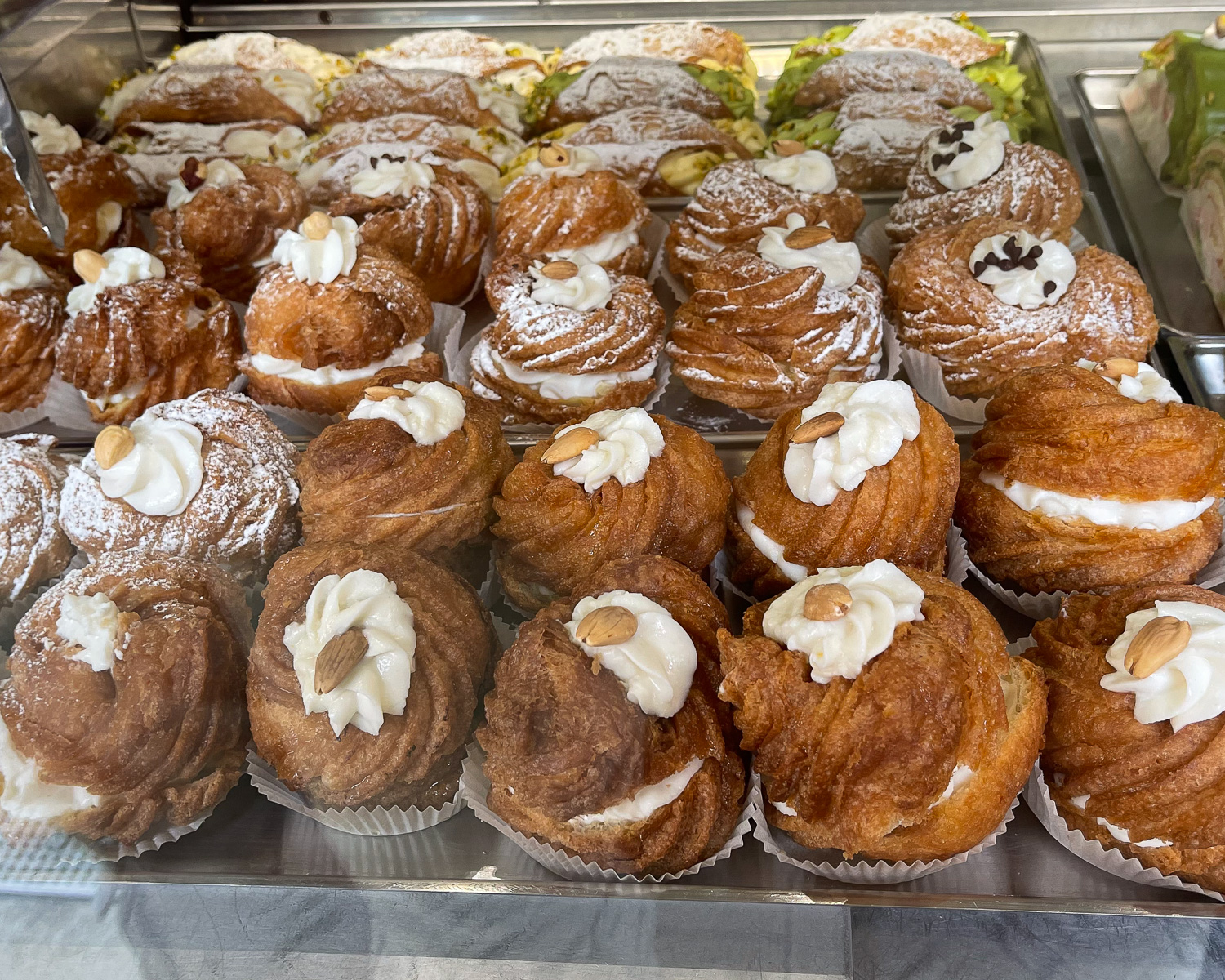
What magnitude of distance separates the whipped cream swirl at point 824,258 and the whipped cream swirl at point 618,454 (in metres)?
1.11

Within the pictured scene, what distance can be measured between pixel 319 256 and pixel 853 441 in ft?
6.50

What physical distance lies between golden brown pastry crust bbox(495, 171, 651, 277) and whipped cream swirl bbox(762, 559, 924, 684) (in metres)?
2.14

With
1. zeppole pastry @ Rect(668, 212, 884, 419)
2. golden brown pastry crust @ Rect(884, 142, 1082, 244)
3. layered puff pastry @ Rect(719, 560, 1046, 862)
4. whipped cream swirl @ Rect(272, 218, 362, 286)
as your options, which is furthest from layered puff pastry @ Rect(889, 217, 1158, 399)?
whipped cream swirl @ Rect(272, 218, 362, 286)

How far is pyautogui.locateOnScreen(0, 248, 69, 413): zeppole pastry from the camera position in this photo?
3242 millimetres

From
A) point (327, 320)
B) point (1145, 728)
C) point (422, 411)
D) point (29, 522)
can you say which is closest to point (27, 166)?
point (327, 320)

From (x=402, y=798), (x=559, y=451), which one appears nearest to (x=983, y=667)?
(x=559, y=451)

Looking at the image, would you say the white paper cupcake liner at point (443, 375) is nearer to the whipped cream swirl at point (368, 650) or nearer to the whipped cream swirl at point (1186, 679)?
the whipped cream swirl at point (368, 650)

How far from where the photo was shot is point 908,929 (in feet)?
6.13

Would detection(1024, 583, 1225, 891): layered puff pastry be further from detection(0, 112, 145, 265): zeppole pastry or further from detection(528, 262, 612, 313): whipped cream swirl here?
detection(0, 112, 145, 265): zeppole pastry

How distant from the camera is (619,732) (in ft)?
5.90

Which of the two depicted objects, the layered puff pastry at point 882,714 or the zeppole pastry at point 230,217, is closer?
the layered puff pastry at point 882,714

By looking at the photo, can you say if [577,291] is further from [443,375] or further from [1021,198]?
[1021,198]

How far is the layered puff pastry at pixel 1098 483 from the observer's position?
91.7 inches

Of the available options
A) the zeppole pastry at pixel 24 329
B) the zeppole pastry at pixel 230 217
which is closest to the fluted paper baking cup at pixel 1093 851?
the zeppole pastry at pixel 230 217
